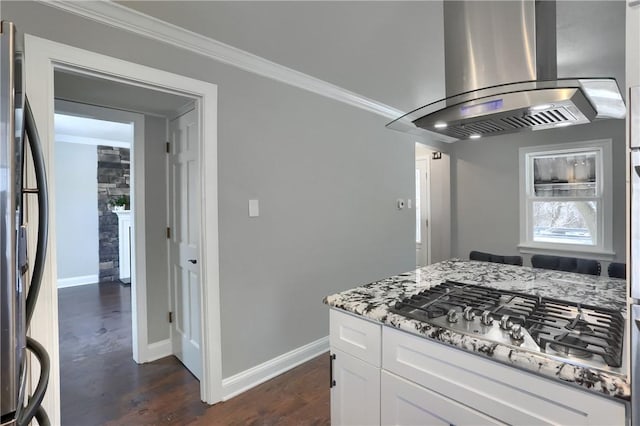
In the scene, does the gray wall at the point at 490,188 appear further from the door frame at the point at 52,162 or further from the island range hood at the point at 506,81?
the door frame at the point at 52,162

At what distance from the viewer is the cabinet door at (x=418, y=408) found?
3.53 ft

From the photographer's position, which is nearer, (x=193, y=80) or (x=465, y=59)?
(x=465, y=59)

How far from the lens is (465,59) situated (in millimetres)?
1372

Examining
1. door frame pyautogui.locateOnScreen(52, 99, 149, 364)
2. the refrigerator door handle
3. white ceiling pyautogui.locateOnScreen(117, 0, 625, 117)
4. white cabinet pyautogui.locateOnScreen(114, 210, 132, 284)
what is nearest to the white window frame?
white ceiling pyautogui.locateOnScreen(117, 0, 625, 117)

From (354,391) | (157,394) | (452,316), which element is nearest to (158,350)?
(157,394)

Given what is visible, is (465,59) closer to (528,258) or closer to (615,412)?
(615,412)

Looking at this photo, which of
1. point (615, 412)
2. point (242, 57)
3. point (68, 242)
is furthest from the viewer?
point (68, 242)

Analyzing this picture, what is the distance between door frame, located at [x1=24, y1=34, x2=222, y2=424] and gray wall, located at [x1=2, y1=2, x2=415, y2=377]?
60mm

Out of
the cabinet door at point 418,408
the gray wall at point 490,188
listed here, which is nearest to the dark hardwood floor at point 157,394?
the cabinet door at point 418,408

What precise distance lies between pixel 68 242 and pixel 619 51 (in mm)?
7054

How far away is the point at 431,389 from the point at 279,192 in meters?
1.78

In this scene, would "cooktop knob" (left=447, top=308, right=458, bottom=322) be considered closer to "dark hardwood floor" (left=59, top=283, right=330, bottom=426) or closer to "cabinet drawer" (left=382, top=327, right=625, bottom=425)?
"cabinet drawer" (left=382, top=327, right=625, bottom=425)

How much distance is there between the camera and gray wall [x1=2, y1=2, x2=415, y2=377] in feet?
6.54

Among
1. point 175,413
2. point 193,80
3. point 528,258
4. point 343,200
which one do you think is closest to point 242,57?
point 193,80
